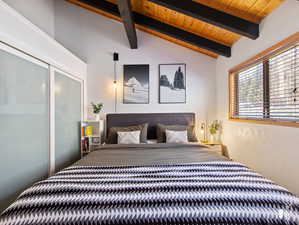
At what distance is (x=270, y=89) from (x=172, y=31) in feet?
5.94

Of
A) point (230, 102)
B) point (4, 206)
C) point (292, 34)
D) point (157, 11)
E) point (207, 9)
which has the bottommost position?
point (4, 206)

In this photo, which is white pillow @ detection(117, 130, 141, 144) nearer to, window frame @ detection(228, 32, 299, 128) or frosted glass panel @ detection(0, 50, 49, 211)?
frosted glass panel @ detection(0, 50, 49, 211)

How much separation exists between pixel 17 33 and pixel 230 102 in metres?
3.13

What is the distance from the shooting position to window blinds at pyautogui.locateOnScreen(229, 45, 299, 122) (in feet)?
5.74

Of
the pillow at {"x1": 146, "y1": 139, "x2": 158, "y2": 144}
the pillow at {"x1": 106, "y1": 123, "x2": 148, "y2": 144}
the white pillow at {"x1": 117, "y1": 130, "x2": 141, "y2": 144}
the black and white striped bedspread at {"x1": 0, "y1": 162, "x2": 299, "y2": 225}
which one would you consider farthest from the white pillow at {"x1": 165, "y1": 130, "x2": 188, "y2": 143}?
the black and white striped bedspread at {"x1": 0, "y1": 162, "x2": 299, "y2": 225}

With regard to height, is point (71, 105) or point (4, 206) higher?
point (71, 105)

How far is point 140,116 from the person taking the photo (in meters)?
3.46

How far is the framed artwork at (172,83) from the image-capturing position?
352 centimetres

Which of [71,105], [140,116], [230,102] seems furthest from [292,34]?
[71,105]

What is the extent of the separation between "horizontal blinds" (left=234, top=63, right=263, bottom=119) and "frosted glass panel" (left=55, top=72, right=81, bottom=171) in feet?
9.29

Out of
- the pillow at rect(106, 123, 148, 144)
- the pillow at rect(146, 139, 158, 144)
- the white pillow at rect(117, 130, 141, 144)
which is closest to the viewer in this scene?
the white pillow at rect(117, 130, 141, 144)

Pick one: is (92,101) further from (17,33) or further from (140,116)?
(17,33)

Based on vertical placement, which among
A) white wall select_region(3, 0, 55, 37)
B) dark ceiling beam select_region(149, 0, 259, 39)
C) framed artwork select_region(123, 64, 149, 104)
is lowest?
framed artwork select_region(123, 64, 149, 104)

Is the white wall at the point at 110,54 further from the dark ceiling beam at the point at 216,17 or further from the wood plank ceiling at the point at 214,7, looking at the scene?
the dark ceiling beam at the point at 216,17
